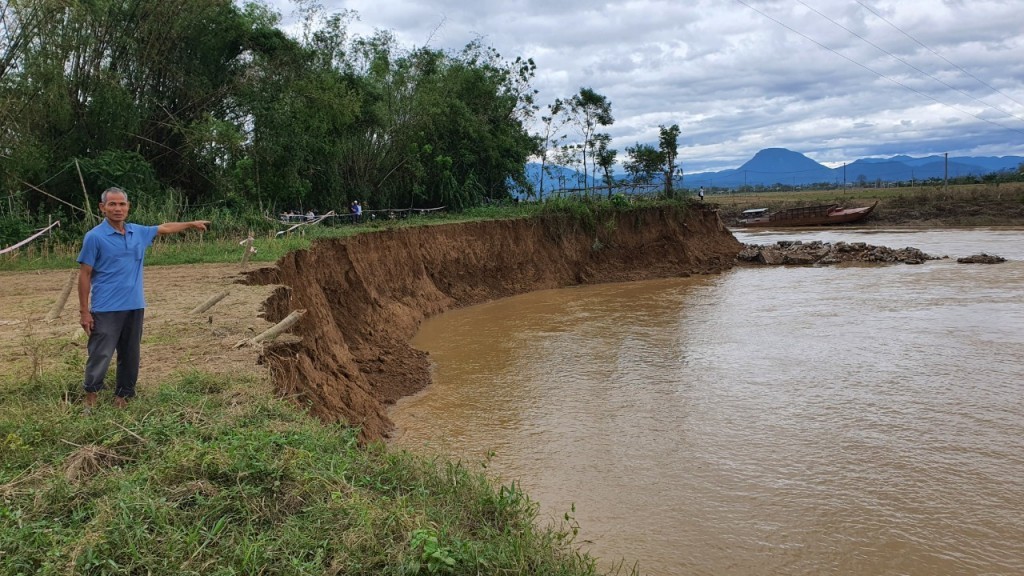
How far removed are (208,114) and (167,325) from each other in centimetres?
1159

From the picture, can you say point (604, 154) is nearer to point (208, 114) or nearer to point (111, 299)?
point (208, 114)

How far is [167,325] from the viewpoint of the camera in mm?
7285

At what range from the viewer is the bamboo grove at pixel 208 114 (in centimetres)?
1462

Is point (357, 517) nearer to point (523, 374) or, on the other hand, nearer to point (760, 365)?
point (523, 374)

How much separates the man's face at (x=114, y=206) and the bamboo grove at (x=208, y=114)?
8.37 metres

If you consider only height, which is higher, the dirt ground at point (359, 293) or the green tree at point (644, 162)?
the green tree at point (644, 162)

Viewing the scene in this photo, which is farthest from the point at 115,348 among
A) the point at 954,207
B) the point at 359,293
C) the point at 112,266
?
the point at 954,207

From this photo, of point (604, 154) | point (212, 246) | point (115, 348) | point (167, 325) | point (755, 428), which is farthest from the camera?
point (604, 154)

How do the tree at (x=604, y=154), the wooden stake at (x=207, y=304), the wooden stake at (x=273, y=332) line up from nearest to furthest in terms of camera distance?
1. the wooden stake at (x=273, y=332)
2. the wooden stake at (x=207, y=304)
3. the tree at (x=604, y=154)

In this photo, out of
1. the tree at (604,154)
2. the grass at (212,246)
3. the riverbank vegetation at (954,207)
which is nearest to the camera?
the grass at (212,246)

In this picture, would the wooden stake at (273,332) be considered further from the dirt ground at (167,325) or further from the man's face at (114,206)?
the man's face at (114,206)

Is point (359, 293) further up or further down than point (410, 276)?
further down

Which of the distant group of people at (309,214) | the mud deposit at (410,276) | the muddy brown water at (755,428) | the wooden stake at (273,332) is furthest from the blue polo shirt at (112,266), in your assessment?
the distant group of people at (309,214)

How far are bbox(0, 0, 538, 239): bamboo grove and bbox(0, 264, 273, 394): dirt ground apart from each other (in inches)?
116
